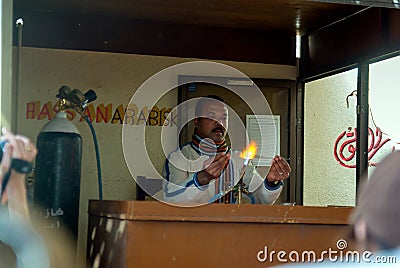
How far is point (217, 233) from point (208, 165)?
711 mm

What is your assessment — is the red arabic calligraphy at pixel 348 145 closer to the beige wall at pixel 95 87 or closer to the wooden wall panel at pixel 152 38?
the wooden wall panel at pixel 152 38

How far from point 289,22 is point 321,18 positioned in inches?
10.1

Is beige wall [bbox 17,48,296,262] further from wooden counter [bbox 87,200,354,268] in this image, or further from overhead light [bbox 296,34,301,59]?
wooden counter [bbox 87,200,354,268]

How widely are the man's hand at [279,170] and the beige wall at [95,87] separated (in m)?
1.87

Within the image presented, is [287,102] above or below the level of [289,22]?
below

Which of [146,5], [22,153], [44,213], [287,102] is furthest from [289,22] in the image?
[22,153]

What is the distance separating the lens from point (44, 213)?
14.5 feet

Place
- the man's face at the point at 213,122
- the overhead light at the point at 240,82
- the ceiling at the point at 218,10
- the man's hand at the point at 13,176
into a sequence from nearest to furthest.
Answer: the man's hand at the point at 13,176 < the man's face at the point at 213,122 < the ceiling at the point at 218,10 < the overhead light at the point at 240,82

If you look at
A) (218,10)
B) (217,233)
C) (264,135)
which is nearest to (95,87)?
(218,10)

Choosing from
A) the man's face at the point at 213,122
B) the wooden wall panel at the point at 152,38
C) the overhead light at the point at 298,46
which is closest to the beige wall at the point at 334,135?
the overhead light at the point at 298,46

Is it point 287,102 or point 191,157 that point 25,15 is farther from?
point 287,102

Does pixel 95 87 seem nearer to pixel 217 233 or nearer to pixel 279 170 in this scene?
pixel 279 170

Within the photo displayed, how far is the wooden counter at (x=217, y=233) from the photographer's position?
10.4 feet

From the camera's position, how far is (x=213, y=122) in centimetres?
434
